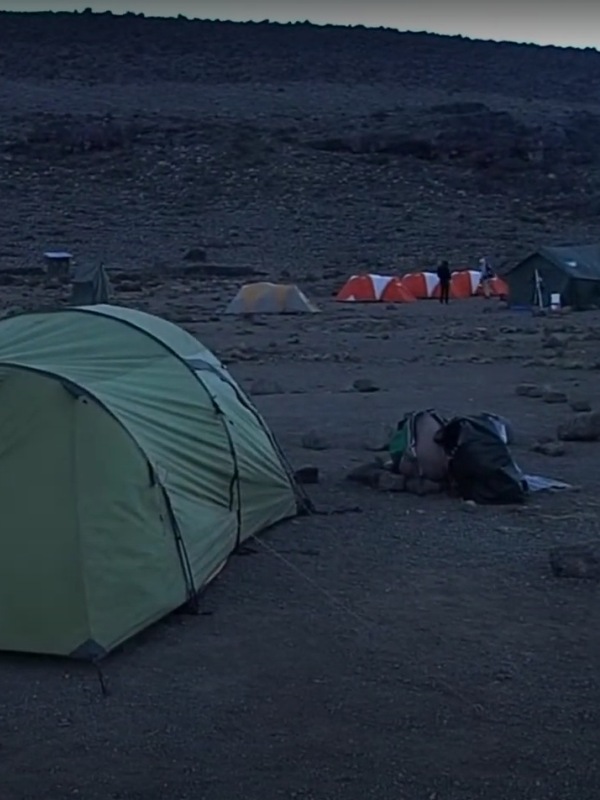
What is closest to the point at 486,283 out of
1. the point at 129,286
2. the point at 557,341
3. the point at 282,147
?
the point at 129,286

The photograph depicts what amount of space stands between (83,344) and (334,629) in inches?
103

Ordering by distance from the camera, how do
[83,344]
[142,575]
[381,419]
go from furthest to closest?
1. [381,419]
2. [83,344]
3. [142,575]

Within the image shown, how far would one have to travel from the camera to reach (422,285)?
35.5 m

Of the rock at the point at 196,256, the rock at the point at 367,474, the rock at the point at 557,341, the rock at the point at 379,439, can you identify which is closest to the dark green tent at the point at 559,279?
the rock at the point at 557,341

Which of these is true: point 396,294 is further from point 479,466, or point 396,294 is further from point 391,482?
point 479,466

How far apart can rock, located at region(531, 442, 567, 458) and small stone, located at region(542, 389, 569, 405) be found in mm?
3269

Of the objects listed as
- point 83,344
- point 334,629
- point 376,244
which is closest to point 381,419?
point 83,344

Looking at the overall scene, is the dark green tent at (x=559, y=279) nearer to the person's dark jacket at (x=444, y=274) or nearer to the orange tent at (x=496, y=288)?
the person's dark jacket at (x=444, y=274)

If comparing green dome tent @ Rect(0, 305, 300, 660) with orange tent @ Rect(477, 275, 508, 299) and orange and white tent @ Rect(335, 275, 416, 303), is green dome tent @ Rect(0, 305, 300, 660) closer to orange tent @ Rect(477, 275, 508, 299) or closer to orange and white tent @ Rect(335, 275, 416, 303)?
orange and white tent @ Rect(335, 275, 416, 303)

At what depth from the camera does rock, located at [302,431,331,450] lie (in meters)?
12.8

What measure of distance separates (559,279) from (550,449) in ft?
63.9

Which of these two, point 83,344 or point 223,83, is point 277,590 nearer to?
point 83,344

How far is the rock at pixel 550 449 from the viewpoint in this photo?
40.3ft

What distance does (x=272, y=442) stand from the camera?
9828 millimetres
